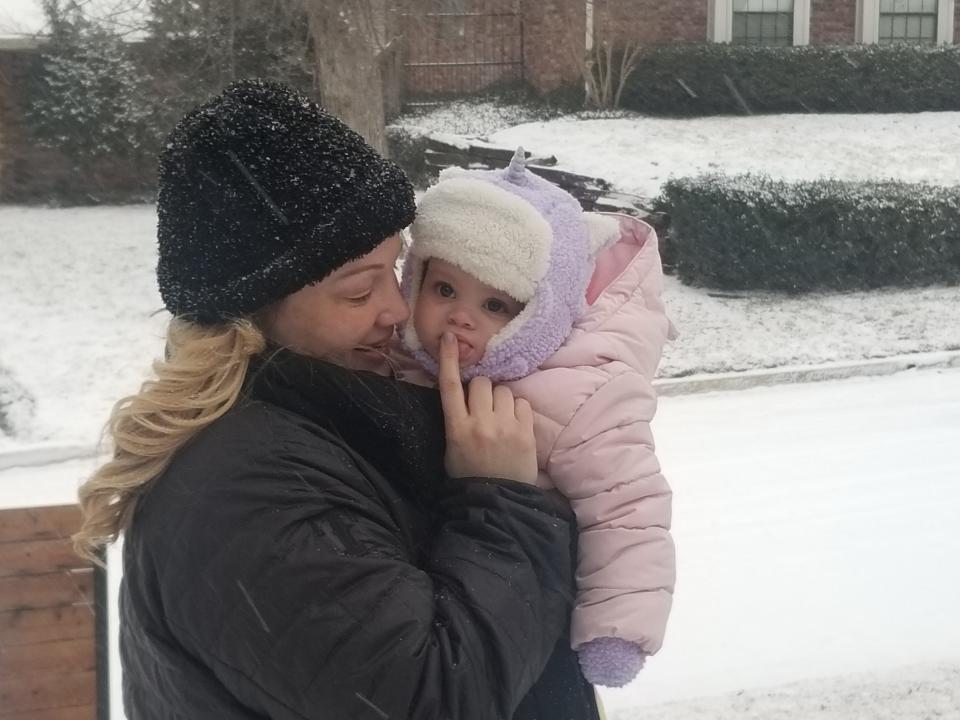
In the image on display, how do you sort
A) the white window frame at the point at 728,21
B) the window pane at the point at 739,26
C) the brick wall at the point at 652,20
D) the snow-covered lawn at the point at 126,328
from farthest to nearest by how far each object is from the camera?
the window pane at the point at 739,26 → the white window frame at the point at 728,21 → the brick wall at the point at 652,20 → the snow-covered lawn at the point at 126,328

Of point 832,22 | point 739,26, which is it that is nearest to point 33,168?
point 739,26

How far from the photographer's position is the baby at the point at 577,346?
4.94 ft

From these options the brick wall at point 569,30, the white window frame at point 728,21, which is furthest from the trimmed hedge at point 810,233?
the white window frame at point 728,21

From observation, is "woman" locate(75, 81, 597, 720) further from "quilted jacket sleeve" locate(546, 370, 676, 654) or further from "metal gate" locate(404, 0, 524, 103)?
"metal gate" locate(404, 0, 524, 103)

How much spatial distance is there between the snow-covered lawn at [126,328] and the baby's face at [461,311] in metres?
5.67

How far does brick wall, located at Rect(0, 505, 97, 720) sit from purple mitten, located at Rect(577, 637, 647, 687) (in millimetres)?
1896

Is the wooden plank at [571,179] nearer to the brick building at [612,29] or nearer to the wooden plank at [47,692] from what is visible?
the brick building at [612,29]

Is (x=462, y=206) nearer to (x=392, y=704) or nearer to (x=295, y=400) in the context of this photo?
(x=295, y=400)

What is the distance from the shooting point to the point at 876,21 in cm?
1600

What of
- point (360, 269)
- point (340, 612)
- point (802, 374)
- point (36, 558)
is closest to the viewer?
point (340, 612)

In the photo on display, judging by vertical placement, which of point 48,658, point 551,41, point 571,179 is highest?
point 551,41

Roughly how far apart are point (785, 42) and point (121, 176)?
9.92 m

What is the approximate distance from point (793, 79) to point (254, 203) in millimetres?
14702

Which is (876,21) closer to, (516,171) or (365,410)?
(516,171)
